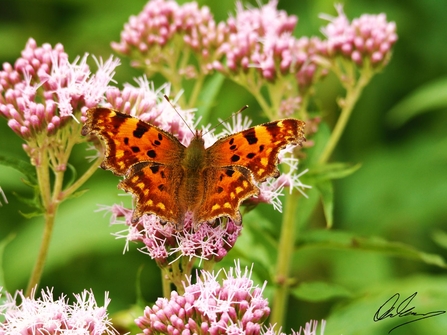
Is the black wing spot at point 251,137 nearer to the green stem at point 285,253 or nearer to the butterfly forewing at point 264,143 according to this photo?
the butterfly forewing at point 264,143

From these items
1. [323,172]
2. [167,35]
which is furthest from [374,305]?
[167,35]

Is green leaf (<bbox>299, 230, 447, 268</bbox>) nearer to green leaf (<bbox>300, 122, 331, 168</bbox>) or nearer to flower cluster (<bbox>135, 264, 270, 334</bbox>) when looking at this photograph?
green leaf (<bbox>300, 122, 331, 168</bbox>)

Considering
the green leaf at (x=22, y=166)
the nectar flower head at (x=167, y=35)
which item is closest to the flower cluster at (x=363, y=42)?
the nectar flower head at (x=167, y=35)

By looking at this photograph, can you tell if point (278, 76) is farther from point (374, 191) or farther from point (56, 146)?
point (374, 191)

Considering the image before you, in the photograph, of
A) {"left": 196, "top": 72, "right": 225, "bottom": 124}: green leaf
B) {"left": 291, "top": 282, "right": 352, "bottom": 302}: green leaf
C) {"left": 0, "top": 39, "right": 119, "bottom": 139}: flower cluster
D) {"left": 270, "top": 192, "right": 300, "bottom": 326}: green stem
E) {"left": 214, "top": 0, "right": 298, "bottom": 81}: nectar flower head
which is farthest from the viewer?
{"left": 214, "top": 0, "right": 298, "bottom": 81}: nectar flower head

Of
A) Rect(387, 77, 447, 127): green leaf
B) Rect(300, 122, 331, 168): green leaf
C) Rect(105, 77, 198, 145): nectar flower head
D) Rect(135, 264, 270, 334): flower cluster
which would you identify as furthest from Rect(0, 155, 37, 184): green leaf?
Rect(387, 77, 447, 127): green leaf

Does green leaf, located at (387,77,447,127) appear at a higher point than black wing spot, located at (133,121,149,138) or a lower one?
higher

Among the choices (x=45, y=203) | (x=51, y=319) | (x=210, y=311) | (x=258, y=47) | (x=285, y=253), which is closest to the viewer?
(x=210, y=311)
